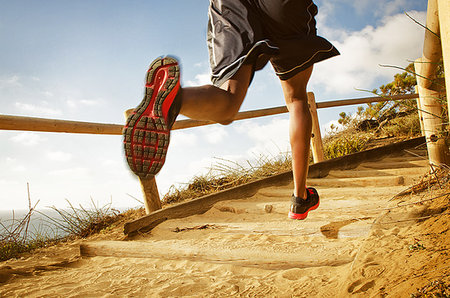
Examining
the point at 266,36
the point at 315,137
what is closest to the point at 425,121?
the point at 315,137

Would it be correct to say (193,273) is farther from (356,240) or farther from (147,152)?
(356,240)

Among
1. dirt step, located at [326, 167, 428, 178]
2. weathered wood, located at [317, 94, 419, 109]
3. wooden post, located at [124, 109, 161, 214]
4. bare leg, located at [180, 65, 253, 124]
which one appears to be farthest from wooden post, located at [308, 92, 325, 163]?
bare leg, located at [180, 65, 253, 124]

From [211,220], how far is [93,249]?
3.03 ft

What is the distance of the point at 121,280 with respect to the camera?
1.62 meters

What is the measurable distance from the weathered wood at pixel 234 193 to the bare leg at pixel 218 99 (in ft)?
5.41

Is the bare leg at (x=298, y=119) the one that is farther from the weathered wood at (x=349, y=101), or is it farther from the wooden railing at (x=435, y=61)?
the weathered wood at (x=349, y=101)

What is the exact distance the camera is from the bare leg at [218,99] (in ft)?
3.82

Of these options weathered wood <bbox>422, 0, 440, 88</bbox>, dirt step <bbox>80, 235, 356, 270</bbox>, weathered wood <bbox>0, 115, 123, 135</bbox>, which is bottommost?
dirt step <bbox>80, 235, 356, 270</bbox>

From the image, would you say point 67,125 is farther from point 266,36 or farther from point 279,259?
point 279,259

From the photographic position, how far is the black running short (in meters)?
1.37

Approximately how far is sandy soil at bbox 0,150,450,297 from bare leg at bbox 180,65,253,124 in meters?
0.77

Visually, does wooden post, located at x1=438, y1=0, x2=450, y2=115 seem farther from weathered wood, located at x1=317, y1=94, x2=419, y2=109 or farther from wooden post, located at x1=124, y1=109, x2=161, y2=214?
weathered wood, located at x1=317, y1=94, x2=419, y2=109

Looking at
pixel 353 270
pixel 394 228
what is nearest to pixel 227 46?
pixel 353 270

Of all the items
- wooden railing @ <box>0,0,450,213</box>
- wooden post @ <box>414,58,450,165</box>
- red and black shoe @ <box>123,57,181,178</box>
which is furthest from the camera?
wooden post @ <box>414,58,450,165</box>
